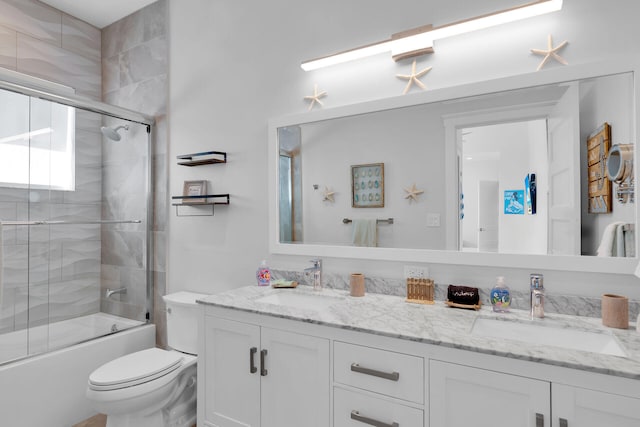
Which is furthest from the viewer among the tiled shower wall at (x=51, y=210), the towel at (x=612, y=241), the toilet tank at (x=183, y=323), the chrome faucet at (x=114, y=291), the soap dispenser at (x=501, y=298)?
the chrome faucet at (x=114, y=291)

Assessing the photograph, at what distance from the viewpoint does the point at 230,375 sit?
5.32 feet

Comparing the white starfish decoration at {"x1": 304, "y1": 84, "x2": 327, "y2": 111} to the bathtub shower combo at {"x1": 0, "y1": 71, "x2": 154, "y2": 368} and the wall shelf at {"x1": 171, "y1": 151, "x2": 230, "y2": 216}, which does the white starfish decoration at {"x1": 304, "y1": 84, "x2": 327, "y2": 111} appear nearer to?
the wall shelf at {"x1": 171, "y1": 151, "x2": 230, "y2": 216}

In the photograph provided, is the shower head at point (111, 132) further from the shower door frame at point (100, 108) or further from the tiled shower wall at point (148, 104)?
the tiled shower wall at point (148, 104)

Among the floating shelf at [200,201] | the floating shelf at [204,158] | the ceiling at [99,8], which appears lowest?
the floating shelf at [200,201]

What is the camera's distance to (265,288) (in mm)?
1980

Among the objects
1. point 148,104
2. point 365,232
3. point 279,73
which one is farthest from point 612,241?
point 148,104

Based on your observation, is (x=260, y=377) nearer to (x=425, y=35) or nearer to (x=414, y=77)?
(x=414, y=77)

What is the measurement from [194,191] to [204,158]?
27 cm

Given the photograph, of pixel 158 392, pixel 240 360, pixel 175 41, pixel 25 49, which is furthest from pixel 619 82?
pixel 25 49

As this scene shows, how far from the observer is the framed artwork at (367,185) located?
1809 millimetres

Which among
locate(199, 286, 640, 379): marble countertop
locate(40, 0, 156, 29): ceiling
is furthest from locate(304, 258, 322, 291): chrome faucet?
locate(40, 0, 156, 29): ceiling

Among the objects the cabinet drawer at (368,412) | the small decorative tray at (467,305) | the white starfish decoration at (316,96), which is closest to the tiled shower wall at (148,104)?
the white starfish decoration at (316,96)

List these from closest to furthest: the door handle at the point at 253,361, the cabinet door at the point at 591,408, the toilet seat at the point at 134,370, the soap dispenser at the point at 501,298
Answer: the cabinet door at the point at 591,408, the soap dispenser at the point at 501,298, the door handle at the point at 253,361, the toilet seat at the point at 134,370

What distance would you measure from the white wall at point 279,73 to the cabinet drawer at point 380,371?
1.87ft
